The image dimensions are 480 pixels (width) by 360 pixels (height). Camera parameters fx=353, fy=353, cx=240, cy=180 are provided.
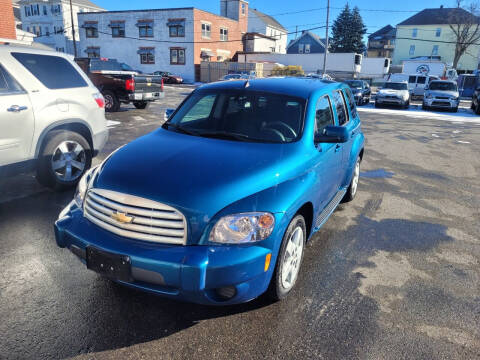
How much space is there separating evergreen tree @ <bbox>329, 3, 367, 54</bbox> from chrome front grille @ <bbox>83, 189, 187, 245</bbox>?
66.4 meters

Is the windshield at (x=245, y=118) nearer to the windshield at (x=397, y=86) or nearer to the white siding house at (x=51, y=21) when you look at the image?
the windshield at (x=397, y=86)

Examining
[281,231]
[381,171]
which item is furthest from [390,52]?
[281,231]

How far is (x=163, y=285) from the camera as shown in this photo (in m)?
2.33

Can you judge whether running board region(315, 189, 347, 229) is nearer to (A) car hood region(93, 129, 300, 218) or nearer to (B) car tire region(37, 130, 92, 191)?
(A) car hood region(93, 129, 300, 218)

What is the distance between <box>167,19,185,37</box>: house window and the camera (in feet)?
140

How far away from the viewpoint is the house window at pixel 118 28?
1790 inches

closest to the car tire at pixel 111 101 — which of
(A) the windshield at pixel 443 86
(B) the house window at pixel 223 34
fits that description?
(A) the windshield at pixel 443 86

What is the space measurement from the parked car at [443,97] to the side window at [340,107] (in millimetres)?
18031

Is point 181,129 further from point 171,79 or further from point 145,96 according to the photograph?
point 171,79

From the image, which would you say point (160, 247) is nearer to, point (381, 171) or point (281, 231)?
point (281, 231)

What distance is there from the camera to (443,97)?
63.7 ft

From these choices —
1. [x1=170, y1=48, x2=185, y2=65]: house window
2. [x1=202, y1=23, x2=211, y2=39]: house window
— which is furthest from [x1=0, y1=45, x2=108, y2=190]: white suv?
[x1=202, y1=23, x2=211, y2=39]: house window

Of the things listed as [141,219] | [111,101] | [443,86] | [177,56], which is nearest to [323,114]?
[141,219]

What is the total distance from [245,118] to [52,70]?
3202 millimetres
